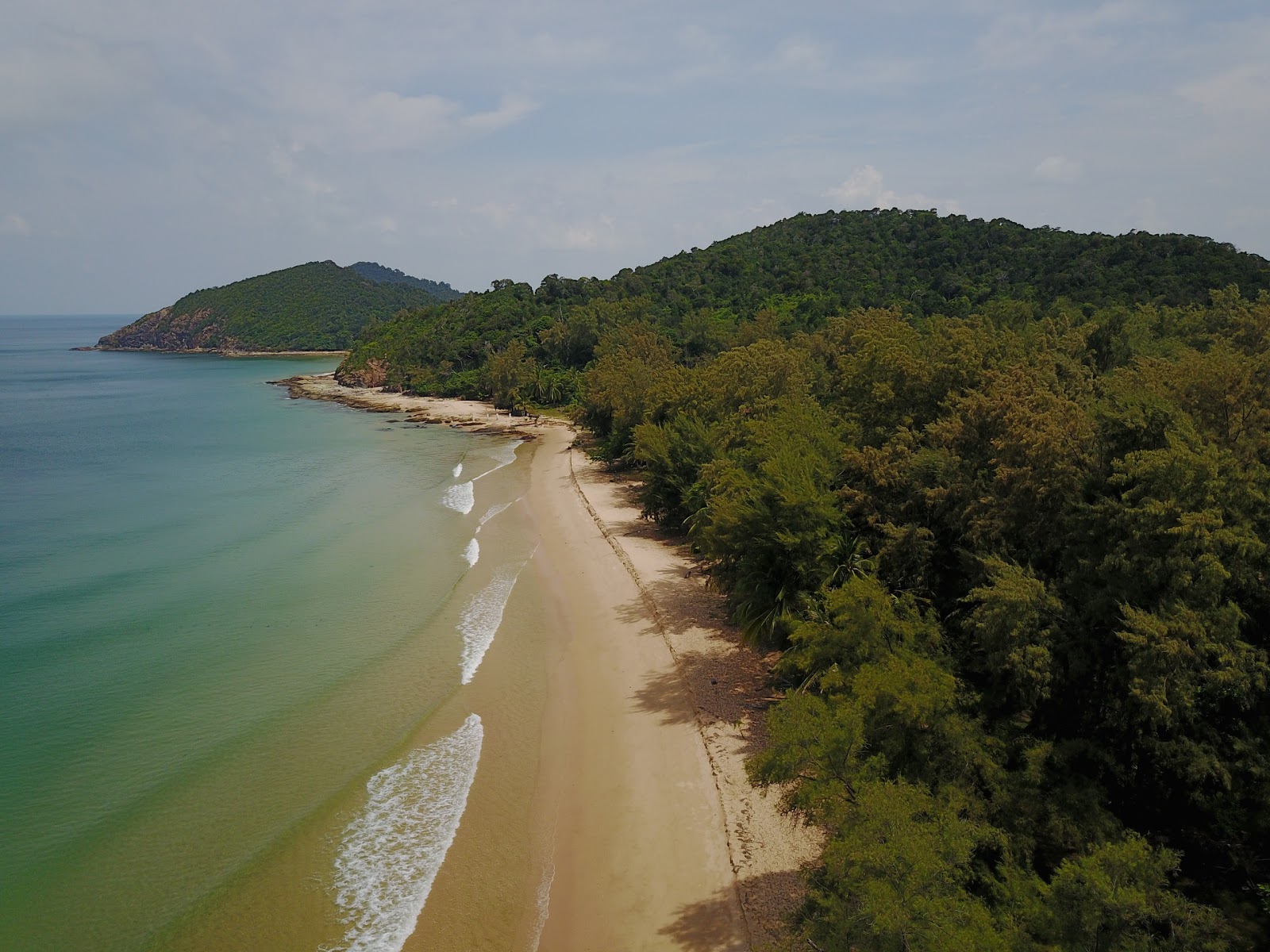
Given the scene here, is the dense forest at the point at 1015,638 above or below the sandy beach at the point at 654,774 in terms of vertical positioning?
above

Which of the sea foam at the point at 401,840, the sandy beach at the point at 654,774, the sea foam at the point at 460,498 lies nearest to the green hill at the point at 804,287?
the sea foam at the point at 460,498

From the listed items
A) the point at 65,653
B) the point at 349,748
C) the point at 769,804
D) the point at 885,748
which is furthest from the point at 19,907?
the point at 885,748

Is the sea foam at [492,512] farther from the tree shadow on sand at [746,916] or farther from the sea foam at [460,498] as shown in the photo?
the tree shadow on sand at [746,916]

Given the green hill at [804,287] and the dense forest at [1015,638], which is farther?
the green hill at [804,287]

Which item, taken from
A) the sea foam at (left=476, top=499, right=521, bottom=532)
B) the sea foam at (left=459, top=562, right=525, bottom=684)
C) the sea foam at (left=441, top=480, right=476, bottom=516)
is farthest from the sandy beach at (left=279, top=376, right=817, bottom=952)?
the sea foam at (left=441, top=480, right=476, bottom=516)

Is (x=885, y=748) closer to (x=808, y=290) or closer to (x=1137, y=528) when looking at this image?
(x=1137, y=528)

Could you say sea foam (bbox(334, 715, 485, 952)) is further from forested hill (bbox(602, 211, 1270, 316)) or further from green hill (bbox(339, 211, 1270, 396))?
forested hill (bbox(602, 211, 1270, 316))

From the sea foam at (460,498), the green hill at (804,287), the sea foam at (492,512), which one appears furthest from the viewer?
the green hill at (804,287)
